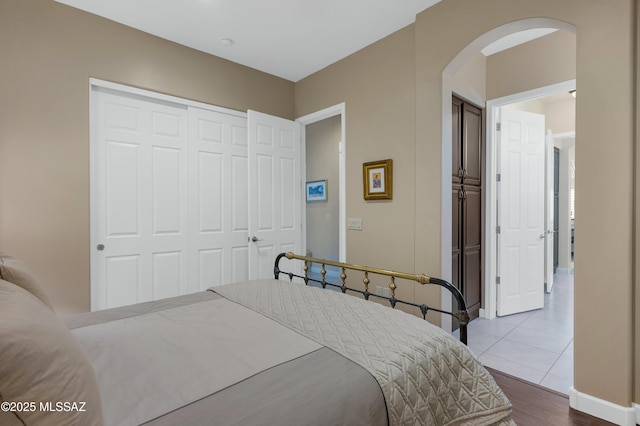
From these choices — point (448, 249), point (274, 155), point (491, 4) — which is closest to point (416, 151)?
point (448, 249)

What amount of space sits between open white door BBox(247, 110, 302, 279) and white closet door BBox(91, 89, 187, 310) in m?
0.70

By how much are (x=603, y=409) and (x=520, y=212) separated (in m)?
2.24

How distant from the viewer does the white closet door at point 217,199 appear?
10.6 ft

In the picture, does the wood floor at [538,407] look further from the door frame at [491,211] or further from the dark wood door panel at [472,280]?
the door frame at [491,211]

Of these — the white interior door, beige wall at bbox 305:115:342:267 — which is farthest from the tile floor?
beige wall at bbox 305:115:342:267

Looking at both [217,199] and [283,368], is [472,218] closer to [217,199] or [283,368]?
[217,199]

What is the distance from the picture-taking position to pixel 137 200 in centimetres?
289

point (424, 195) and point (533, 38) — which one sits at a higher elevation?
point (533, 38)

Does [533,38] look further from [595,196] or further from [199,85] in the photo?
[199,85]

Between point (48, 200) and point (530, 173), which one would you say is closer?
point (48, 200)

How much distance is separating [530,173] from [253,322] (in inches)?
148

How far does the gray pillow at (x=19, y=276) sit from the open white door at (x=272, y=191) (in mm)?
2286

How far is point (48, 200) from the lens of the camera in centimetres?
242

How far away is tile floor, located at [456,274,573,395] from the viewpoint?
7.84ft
